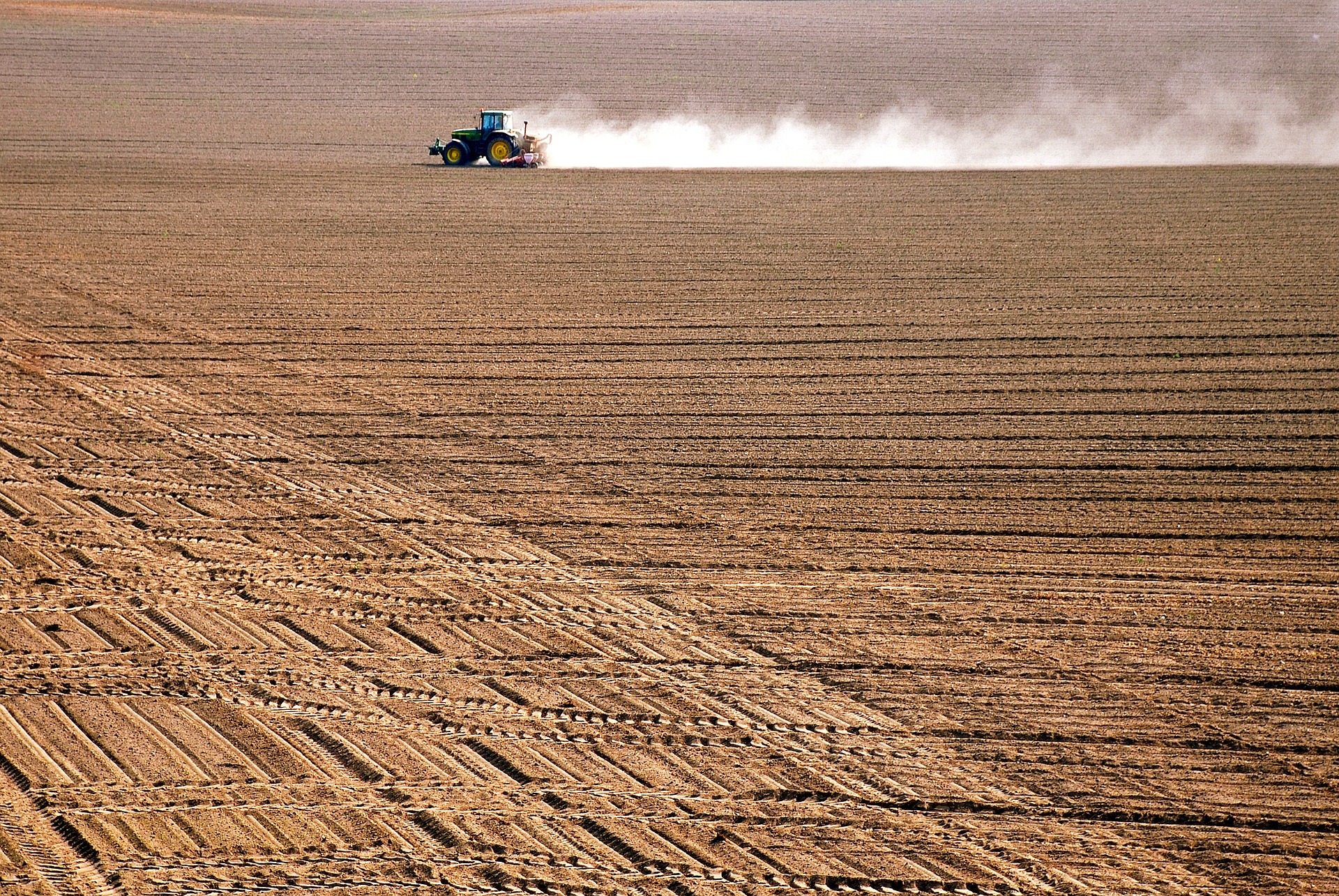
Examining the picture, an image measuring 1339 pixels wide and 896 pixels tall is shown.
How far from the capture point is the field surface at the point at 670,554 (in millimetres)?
5105

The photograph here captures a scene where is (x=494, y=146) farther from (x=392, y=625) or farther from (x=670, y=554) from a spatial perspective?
(x=392, y=625)

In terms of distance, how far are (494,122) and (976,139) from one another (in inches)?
426

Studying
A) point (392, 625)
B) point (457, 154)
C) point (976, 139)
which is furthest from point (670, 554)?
point (976, 139)

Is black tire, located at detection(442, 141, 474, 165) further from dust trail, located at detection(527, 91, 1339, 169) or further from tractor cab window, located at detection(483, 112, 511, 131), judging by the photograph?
dust trail, located at detection(527, 91, 1339, 169)

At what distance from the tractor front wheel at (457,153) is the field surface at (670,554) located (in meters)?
6.30

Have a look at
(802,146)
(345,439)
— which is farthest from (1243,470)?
(802,146)

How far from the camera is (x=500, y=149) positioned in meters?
23.3

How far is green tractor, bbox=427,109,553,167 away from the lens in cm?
2325

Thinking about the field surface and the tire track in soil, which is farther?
the field surface

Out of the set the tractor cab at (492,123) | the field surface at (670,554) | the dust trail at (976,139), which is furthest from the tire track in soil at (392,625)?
the dust trail at (976,139)

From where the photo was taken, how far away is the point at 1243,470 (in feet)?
28.5

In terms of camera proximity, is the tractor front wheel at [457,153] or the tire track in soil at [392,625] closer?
the tire track in soil at [392,625]

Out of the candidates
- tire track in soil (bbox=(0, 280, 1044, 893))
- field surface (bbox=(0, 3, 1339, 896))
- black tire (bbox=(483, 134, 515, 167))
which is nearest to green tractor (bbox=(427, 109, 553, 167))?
black tire (bbox=(483, 134, 515, 167))

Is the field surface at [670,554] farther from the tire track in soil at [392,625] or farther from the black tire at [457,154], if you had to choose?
the black tire at [457,154]
